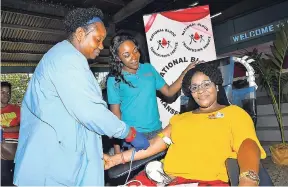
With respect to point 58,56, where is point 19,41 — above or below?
above

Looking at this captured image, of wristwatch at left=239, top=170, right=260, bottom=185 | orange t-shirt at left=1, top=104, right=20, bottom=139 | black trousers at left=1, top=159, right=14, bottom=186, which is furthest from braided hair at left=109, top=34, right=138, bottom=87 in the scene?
orange t-shirt at left=1, top=104, right=20, bottom=139

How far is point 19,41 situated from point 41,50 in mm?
907

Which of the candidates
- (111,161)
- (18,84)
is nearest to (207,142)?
(111,161)

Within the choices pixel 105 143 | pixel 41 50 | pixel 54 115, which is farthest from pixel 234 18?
pixel 54 115

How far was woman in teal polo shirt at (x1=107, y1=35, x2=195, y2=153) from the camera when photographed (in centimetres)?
244

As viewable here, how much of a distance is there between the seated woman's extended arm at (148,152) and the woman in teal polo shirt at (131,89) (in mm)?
427

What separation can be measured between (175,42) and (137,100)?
1.21m

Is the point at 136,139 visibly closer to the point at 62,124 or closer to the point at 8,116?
the point at 62,124

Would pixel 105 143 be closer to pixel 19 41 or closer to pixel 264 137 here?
pixel 264 137

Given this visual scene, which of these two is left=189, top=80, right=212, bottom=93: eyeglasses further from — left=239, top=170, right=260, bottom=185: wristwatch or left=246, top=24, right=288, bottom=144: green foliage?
left=246, top=24, right=288, bottom=144: green foliage

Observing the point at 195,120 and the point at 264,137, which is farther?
the point at 264,137

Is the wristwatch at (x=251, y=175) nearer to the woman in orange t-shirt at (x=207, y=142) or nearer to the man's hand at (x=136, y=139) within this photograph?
the woman in orange t-shirt at (x=207, y=142)

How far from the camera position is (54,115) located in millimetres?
1383

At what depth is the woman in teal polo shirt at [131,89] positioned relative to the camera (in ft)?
8.00
